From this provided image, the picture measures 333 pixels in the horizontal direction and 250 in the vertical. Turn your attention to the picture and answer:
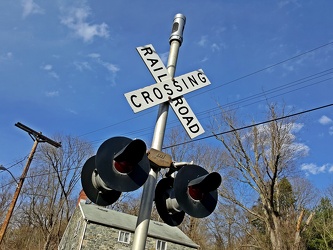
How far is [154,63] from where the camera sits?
11.8ft

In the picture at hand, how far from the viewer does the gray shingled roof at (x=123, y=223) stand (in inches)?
885

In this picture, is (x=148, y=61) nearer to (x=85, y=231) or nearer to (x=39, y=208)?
(x=85, y=231)

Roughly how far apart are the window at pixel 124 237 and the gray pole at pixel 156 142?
2110 cm

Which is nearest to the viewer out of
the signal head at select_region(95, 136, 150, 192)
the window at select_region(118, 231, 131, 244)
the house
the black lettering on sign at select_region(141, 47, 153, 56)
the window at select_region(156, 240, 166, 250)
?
the signal head at select_region(95, 136, 150, 192)

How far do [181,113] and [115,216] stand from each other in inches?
895

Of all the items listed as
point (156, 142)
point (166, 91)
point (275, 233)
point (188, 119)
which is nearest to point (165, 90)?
point (166, 91)

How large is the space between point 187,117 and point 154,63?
2.32 ft

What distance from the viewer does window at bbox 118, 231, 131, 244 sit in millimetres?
22755

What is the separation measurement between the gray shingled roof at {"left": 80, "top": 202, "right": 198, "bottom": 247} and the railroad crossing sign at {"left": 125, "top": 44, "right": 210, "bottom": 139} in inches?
786

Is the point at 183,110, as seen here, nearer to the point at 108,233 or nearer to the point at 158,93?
the point at 158,93

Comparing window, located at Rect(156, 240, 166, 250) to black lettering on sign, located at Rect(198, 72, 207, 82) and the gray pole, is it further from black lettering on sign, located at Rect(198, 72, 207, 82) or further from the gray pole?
the gray pole

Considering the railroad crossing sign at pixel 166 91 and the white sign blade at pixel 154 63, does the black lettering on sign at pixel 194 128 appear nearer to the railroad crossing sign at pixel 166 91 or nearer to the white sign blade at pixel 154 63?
the railroad crossing sign at pixel 166 91

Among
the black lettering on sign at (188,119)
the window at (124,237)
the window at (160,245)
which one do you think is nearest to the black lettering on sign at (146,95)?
the black lettering on sign at (188,119)

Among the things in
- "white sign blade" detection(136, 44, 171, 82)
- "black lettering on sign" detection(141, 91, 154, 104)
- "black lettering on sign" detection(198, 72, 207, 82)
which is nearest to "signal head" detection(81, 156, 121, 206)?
"black lettering on sign" detection(141, 91, 154, 104)
